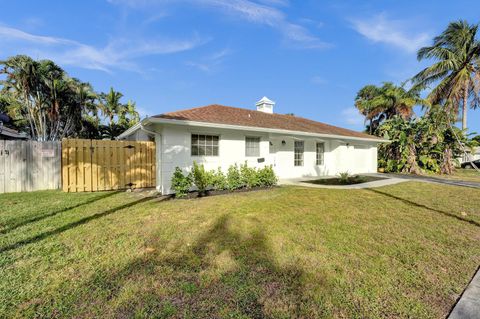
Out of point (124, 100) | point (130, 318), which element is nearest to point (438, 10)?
point (130, 318)

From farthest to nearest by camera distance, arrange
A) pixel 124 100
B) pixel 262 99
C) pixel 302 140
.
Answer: pixel 124 100, pixel 262 99, pixel 302 140

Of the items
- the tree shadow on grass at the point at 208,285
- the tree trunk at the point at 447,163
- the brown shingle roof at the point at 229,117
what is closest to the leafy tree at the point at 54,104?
the brown shingle roof at the point at 229,117

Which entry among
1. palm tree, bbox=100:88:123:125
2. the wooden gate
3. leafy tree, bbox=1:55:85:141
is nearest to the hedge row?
the wooden gate

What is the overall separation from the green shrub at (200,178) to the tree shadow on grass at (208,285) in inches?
183

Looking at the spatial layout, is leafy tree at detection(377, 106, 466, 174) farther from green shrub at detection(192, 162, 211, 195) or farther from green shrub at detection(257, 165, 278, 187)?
green shrub at detection(192, 162, 211, 195)

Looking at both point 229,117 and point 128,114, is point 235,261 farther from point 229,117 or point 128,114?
point 128,114

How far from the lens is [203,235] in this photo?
13.2 feet

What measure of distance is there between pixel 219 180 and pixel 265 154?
3194 millimetres

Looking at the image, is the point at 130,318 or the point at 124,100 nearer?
the point at 130,318

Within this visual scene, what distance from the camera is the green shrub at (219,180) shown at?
8367mm

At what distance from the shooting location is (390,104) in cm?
2075

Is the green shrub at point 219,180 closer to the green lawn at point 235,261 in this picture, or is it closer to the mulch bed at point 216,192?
the mulch bed at point 216,192

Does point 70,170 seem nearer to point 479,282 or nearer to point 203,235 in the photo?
point 203,235

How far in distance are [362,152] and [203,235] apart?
51.2 ft
